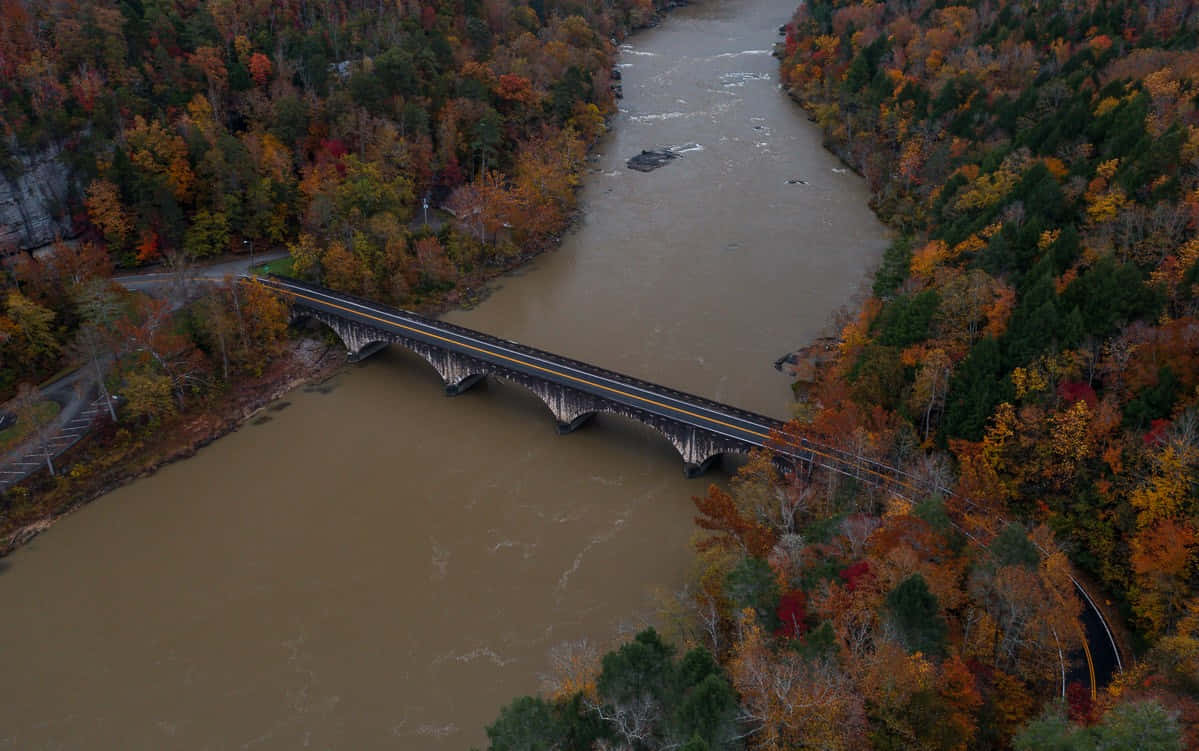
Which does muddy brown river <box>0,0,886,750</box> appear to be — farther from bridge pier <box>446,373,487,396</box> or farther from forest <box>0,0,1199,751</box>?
forest <box>0,0,1199,751</box>

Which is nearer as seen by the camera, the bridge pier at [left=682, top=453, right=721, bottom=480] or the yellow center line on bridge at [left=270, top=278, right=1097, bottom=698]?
the yellow center line on bridge at [left=270, top=278, right=1097, bottom=698]

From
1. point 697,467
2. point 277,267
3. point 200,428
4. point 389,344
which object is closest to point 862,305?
point 697,467

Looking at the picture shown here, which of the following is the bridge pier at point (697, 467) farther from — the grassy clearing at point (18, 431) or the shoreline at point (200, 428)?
the grassy clearing at point (18, 431)

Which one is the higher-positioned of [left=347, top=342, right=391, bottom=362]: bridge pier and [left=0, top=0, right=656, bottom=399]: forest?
[left=0, top=0, right=656, bottom=399]: forest

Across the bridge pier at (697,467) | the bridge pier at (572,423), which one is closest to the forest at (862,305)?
the bridge pier at (697,467)

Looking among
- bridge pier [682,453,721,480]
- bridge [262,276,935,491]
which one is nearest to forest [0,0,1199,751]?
bridge [262,276,935,491]

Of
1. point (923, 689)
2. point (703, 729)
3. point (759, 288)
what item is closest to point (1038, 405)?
point (923, 689)


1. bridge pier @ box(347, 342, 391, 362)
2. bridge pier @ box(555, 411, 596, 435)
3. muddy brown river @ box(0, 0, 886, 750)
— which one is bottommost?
muddy brown river @ box(0, 0, 886, 750)
